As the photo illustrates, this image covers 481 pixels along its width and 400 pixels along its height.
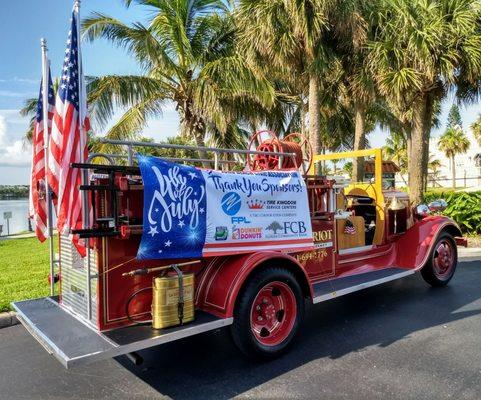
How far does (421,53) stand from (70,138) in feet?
33.1

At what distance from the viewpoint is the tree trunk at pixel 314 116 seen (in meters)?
11.9

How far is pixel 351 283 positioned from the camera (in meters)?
5.08

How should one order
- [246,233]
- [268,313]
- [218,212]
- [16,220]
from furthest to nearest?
[16,220] < [268,313] < [246,233] < [218,212]

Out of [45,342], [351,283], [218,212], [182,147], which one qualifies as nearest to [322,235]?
[351,283]

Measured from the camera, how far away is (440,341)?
448cm

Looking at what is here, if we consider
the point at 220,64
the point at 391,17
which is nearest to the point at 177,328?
the point at 220,64

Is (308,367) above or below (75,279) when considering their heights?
below

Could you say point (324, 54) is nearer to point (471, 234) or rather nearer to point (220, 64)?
point (220, 64)

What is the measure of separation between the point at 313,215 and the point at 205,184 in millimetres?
1599

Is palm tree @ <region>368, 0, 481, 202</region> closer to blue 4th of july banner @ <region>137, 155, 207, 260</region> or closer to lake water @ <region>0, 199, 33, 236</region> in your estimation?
blue 4th of july banner @ <region>137, 155, 207, 260</region>

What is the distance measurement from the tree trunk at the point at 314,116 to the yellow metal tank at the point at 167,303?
28.8 ft

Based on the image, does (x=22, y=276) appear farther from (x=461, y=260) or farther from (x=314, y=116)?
(x=461, y=260)

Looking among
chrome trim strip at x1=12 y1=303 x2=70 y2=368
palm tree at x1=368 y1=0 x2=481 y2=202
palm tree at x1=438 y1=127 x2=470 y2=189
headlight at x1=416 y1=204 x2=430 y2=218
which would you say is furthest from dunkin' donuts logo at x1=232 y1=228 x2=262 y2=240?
palm tree at x1=438 y1=127 x2=470 y2=189

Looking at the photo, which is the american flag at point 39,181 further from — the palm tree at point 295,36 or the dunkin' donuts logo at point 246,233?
the palm tree at point 295,36
